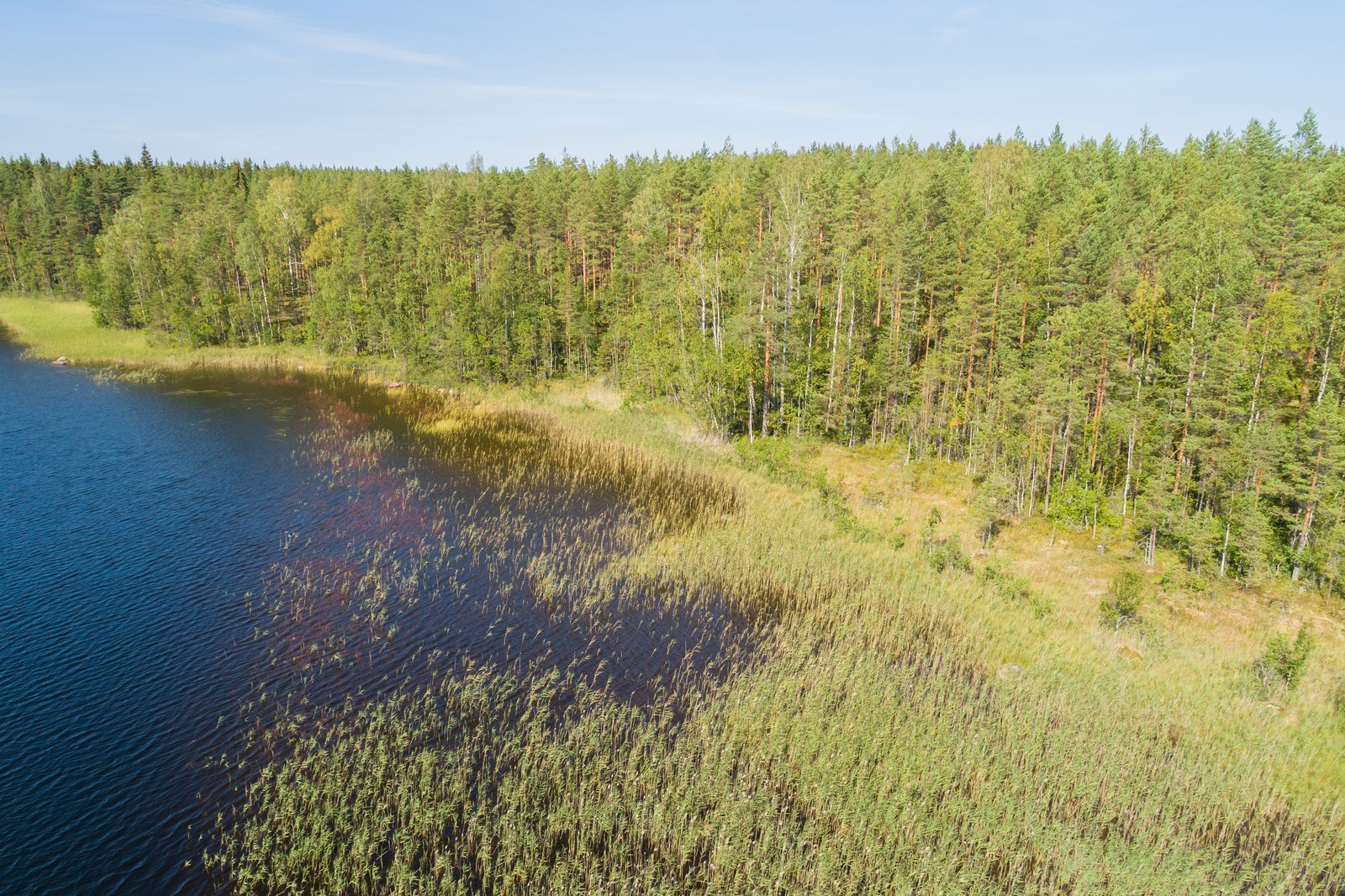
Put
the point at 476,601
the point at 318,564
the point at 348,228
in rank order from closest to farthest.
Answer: the point at 476,601 < the point at 318,564 < the point at 348,228

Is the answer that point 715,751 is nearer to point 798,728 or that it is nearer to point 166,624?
point 798,728

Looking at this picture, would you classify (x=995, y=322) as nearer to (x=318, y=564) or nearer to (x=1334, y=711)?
(x=1334, y=711)

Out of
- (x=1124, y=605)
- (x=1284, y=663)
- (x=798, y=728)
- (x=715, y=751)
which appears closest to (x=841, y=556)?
(x=1124, y=605)

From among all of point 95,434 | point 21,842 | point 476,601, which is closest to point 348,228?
point 95,434

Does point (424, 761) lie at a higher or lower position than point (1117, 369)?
lower

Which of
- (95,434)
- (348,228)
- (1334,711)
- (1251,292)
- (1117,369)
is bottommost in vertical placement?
(1334,711)

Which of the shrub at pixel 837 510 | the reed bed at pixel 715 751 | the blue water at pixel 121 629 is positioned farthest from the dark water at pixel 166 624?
the shrub at pixel 837 510
